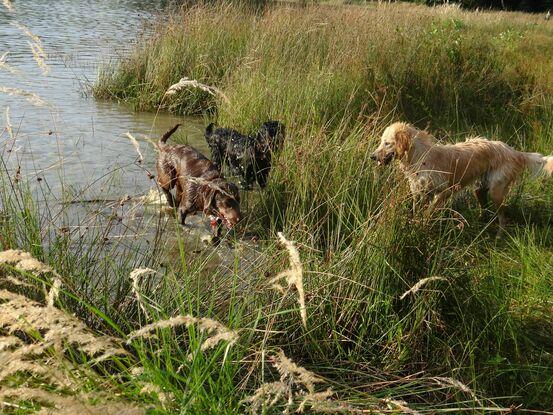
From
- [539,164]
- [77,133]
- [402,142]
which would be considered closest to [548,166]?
[539,164]

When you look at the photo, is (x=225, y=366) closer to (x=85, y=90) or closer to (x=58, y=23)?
(x=85, y=90)

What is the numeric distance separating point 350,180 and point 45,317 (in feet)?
10.6

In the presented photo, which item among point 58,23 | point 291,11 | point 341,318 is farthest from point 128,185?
point 58,23

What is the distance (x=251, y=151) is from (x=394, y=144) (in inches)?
58.3

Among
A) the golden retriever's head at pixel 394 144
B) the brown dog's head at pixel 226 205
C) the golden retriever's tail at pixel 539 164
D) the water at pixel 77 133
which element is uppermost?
the golden retriever's head at pixel 394 144

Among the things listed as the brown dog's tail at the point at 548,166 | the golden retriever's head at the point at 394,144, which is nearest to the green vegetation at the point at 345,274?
the golden retriever's head at the point at 394,144

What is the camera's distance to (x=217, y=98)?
9.74 m

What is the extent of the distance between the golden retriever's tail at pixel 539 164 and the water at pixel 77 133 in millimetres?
3241

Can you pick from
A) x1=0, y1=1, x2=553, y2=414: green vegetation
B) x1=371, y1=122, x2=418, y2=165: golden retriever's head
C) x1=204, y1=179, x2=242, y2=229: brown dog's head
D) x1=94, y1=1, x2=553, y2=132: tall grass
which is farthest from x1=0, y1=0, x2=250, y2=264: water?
x1=371, y1=122, x2=418, y2=165: golden retriever's head

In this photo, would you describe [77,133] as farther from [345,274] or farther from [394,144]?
[345,274]

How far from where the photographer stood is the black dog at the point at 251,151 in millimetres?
6332

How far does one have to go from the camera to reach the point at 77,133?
8.89 m

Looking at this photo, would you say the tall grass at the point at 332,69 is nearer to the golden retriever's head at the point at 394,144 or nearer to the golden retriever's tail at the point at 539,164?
the golden retriever's head at the point at 394,144

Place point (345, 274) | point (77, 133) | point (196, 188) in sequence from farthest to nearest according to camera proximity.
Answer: point (77, 133) < point (196, 188) < point (345, 274)
